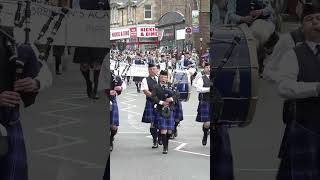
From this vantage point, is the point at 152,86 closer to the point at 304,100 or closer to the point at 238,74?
the point at 238,74

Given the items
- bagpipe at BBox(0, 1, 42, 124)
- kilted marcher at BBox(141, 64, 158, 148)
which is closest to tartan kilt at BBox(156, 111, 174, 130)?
kilted marcher at BBox(141, 64, 158, 148)

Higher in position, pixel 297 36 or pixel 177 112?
pixel 297 36

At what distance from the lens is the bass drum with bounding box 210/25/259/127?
3174 millimetres

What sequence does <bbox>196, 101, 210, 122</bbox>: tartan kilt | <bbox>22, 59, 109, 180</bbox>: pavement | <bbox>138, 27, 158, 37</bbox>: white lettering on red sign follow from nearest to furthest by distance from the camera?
<bbox>22, 59, 109, 180</bbox>: pavement
<bbox>138, 27, 158, 37</bbox>: white lettering on red sign
<bbox>196, 101, 210, 122</bbox>: tartan kilt

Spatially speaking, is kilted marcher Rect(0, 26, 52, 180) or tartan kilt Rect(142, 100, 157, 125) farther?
tartan kilt Rect(142, 100, 157, 125)

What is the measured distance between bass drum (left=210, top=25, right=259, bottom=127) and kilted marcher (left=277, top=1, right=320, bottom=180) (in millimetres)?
166

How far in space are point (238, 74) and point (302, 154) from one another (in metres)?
0.57

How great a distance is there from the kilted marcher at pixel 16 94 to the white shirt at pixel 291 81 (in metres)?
1.29

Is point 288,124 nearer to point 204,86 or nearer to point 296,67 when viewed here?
point 296,67

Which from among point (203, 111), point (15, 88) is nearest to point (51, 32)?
point (15, 88)

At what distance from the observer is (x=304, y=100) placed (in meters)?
3.11

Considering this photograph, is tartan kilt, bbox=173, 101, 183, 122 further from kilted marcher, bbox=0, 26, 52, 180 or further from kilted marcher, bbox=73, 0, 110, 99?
kilted marcher, bbox=0, 26, 52, 180

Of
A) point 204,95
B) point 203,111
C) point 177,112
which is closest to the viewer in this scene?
point 204,95

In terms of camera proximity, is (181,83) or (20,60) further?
(181,83)
